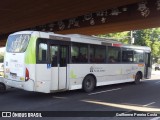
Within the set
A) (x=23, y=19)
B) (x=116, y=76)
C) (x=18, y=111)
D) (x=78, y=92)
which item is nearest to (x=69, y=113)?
(x=18, y=111)

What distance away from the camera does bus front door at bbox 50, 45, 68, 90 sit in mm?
13422

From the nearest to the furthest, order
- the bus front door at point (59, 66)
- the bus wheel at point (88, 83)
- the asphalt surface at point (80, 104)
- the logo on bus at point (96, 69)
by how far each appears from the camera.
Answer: the asphalt surface at point (80, 104), the bus front door at point (59, 66), the bus wheel at point (88, 83), the logo on bus at point (96, 69)

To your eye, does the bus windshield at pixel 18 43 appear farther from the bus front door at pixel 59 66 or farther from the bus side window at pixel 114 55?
the bus side window at pixel 114 55

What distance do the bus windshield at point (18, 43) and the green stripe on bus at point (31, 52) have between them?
266mm

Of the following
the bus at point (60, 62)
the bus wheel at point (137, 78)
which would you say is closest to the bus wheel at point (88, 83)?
the bus at point (60, 62)

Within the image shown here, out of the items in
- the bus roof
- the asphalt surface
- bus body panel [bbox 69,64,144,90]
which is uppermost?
the bus roof

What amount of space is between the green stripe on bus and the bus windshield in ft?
0.87

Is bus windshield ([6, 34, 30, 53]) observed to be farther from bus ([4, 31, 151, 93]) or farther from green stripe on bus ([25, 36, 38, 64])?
green stripe on bus ([25, 36, 38, 64])

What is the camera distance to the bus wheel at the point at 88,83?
15.4 m

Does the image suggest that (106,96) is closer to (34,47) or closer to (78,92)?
(78,92)

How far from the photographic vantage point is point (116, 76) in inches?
709

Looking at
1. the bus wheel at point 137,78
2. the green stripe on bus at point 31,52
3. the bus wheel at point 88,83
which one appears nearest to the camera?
the green stripe on bus at point 31,52

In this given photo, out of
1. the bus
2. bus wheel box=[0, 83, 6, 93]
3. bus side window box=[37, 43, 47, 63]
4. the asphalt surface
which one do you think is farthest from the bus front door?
bus wheel box=[0, 83, 6, 93]

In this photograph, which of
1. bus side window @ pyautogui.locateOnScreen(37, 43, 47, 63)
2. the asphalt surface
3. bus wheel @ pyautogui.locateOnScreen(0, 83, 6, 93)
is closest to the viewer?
the asphalt surface
